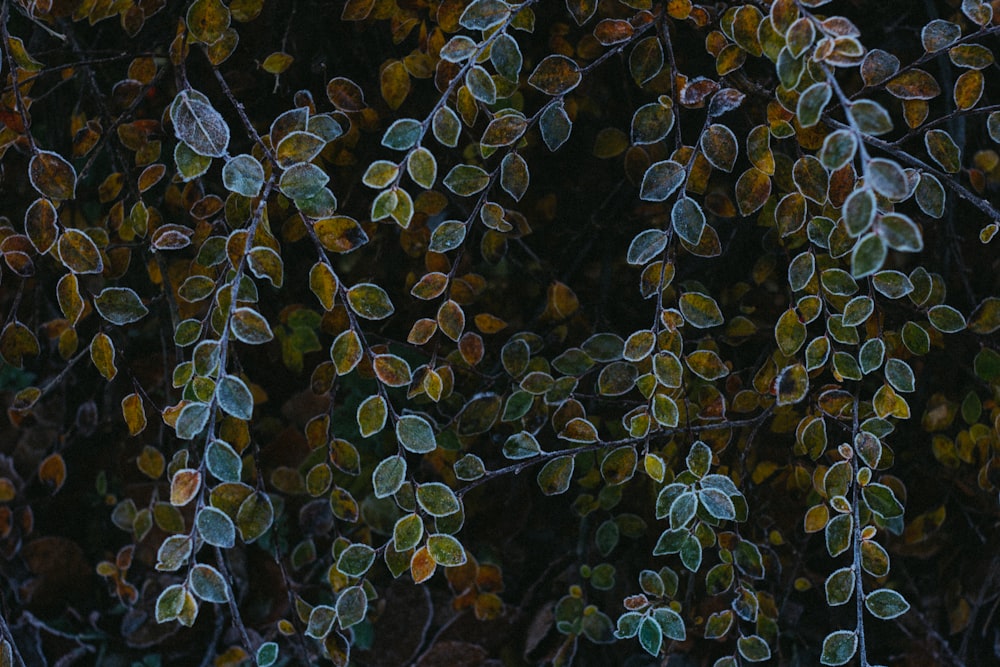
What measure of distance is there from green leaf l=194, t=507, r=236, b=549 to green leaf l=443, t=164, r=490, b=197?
0.42 metres

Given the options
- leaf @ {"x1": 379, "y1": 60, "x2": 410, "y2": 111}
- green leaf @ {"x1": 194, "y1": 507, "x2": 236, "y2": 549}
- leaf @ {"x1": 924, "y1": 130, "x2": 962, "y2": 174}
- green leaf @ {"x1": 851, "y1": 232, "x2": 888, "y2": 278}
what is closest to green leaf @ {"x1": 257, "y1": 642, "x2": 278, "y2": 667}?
green leaf @ {"x1": 194, "y1": 507, "x2": 236, "y2": 549}

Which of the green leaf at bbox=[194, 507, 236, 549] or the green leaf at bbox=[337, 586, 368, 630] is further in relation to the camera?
the green leaf at bbox=[337, 586, 368, 630]

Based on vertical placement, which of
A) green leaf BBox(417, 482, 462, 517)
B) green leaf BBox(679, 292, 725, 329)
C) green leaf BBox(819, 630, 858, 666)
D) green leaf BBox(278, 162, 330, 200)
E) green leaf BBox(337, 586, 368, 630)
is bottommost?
green leaf BBox(337, 586, 368, 630)

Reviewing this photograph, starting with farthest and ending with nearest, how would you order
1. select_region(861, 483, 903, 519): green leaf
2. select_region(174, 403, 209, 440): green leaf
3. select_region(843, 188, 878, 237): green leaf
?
select_region(861, 483, 903, 519): green leaf → select_region(174, 403, 209, 440): green leaf → select_region(843, 188, 878, 237): green leaf

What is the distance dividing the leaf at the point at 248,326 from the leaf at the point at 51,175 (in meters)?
0.23

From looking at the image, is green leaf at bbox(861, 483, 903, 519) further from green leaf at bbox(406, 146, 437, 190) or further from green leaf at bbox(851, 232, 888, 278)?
green leaf at bbox(406, 146, 437, 190)

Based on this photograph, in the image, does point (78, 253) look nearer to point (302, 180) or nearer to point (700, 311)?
point (302, 180)

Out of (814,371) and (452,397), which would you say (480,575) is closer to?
(452,397)

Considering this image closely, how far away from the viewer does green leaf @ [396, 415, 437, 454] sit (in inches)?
36.0

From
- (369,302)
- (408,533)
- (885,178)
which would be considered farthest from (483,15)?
(408,533)

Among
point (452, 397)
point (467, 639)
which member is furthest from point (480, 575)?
point (452, 397)

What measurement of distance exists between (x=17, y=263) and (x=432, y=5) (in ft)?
1.92

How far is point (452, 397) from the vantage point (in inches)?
45.9

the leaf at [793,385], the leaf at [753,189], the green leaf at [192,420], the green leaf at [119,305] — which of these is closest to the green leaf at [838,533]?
the leaf at [793,385]
